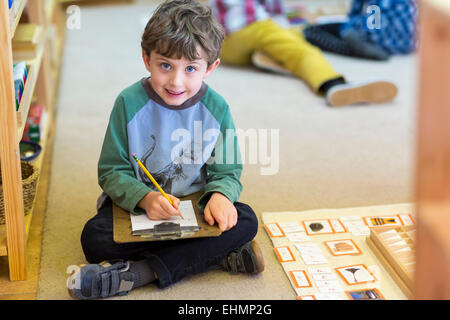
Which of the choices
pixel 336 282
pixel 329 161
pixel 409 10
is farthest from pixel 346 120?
pixel 336 282

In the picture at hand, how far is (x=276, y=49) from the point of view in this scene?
2695 mm

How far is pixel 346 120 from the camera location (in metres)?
2.31

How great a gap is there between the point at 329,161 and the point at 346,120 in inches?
13.6

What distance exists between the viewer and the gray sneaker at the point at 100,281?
52.2 inches

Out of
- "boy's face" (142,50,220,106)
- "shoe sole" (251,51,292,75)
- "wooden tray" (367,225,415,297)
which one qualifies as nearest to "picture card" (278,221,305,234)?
"wooden tray" (367,225,415,297)

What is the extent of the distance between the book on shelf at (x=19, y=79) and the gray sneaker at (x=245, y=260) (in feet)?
1.85

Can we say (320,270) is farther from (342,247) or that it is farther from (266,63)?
(266,63)

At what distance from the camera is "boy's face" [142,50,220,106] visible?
1.38m

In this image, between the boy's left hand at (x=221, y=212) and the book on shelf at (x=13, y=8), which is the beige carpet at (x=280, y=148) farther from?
the book on shelf at (x=13, y=8)

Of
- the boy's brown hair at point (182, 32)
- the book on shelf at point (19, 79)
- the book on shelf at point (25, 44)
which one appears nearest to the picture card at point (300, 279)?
the boy's brown hair at point (182, 32)

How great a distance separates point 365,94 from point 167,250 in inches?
49.5

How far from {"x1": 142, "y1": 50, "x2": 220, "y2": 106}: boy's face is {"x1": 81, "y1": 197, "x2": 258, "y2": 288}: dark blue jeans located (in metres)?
0.29

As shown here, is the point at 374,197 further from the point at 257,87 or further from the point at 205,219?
the point at 257,87

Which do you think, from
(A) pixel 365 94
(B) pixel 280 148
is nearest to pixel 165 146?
(B) pixel 280 148
